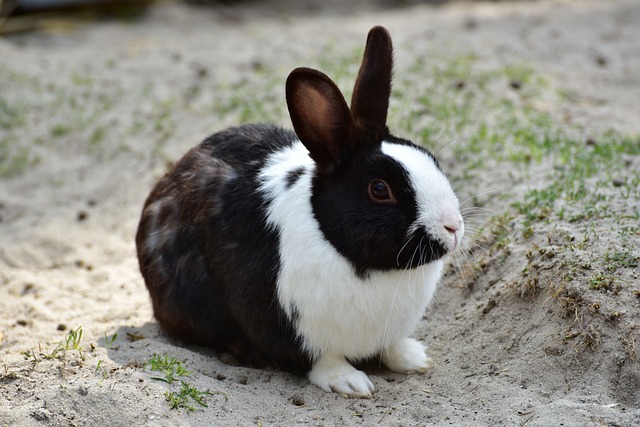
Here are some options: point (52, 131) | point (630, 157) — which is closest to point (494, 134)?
point (630, 157)

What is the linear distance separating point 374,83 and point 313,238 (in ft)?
2.68

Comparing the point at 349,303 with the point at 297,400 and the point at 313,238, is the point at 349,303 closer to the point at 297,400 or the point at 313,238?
the point at 313,238

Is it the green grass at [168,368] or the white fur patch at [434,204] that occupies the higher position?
the white fur patch at [434,204]

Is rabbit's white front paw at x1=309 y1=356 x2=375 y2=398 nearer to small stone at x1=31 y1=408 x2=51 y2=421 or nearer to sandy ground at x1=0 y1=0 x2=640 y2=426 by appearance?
sandy ground at x1=0 y1=0 x2=640 y2=426

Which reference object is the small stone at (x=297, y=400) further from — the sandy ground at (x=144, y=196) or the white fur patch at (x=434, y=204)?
the white fur patch at (x=434, y=204)

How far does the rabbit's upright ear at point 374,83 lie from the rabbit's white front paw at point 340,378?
48.0 inches

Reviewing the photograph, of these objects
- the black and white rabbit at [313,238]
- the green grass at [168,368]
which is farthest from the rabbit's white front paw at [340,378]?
the green grass at [168,368]

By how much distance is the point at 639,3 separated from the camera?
410 inches

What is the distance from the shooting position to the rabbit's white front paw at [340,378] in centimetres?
433

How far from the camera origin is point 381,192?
398 centimetres

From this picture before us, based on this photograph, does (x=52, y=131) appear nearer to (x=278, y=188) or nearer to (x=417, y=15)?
(x=278, y=188)

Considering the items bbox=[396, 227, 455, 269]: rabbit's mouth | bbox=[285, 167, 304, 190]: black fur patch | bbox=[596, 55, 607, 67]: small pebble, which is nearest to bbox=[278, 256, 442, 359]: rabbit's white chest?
bbox=[396, 227, 455, 269]: rabbit's mouth

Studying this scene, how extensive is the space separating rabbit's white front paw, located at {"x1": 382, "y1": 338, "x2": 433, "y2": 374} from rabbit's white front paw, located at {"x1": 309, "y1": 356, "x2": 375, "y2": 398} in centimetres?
22

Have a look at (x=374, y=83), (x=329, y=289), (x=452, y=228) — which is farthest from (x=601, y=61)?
(x=329, y=289)
